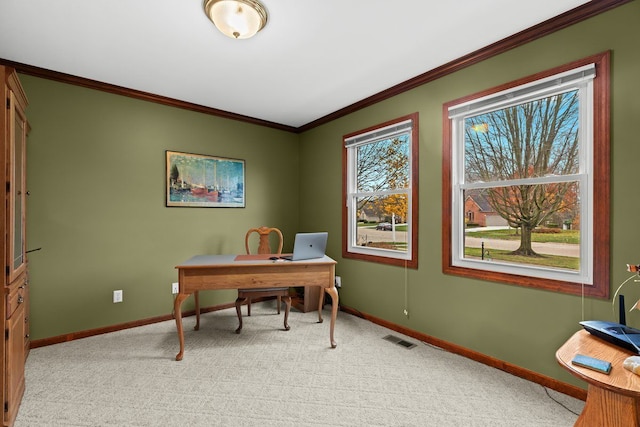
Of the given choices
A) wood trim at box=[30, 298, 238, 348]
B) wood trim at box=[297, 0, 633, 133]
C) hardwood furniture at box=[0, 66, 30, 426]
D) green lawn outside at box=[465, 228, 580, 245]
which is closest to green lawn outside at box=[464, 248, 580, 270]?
green lawn outside at box=[465, 228, 580, 245]

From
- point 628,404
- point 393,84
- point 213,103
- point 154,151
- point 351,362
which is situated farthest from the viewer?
point 213,103

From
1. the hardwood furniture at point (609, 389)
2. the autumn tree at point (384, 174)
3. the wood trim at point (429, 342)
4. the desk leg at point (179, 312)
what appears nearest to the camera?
the hardwood furniture at point (609, 389)

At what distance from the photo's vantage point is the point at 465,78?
2535 millimetres

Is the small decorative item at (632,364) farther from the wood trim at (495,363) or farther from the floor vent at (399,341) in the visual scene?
the floor vent at (399,341)

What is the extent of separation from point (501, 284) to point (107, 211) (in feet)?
12.0

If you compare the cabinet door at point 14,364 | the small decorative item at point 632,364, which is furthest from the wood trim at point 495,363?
the cabinet door at point 14,364

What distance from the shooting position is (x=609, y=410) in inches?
45.0

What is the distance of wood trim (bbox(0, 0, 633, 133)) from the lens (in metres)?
1.90

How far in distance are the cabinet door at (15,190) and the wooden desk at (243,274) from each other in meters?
0.91

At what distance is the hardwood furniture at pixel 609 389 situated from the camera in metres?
1.05

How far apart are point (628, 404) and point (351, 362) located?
166cm

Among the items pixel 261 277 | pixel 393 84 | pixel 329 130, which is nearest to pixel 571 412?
pixel 261 277

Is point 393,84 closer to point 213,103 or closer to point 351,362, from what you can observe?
point 213,103

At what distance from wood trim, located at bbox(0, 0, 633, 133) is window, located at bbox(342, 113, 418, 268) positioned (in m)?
0.32
